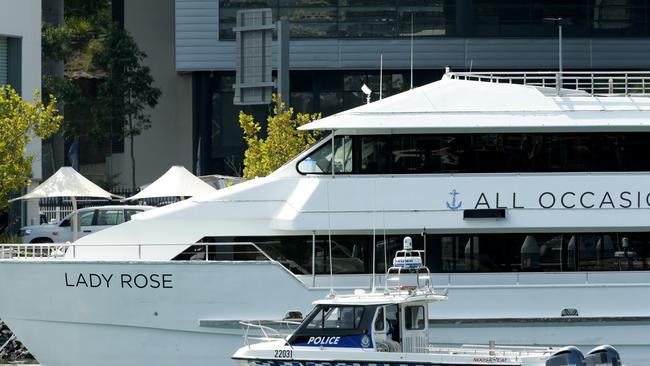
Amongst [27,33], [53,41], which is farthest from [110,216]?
[53,41]

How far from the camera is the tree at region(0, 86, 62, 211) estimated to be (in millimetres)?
32344

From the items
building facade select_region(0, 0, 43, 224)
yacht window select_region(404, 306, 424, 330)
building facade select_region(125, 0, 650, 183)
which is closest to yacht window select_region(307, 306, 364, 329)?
yacht window select_region(404, 306, 424, 330)

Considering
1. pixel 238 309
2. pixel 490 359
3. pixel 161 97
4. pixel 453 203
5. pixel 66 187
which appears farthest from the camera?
pixel 161 97

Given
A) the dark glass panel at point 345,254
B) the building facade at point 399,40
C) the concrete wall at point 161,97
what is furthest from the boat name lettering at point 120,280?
the concrete wall at point 161,97

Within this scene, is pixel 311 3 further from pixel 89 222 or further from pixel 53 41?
pixel 89 222

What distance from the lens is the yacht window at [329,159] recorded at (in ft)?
76.0

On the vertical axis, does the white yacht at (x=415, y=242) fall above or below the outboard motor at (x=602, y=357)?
above

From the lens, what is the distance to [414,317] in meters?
20.4

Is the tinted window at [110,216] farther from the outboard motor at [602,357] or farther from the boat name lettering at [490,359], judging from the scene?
the boat name lettering at [490,359]

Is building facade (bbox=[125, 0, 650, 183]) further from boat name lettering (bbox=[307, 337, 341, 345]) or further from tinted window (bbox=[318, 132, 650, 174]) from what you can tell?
boat name lettering (bbox=[307, 337, 341, 345])

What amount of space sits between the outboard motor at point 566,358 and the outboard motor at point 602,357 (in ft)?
0.37

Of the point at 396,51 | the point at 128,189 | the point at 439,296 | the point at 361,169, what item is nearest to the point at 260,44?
the point at 361,169

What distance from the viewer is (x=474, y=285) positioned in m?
22.8

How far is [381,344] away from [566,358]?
2.35 metres
